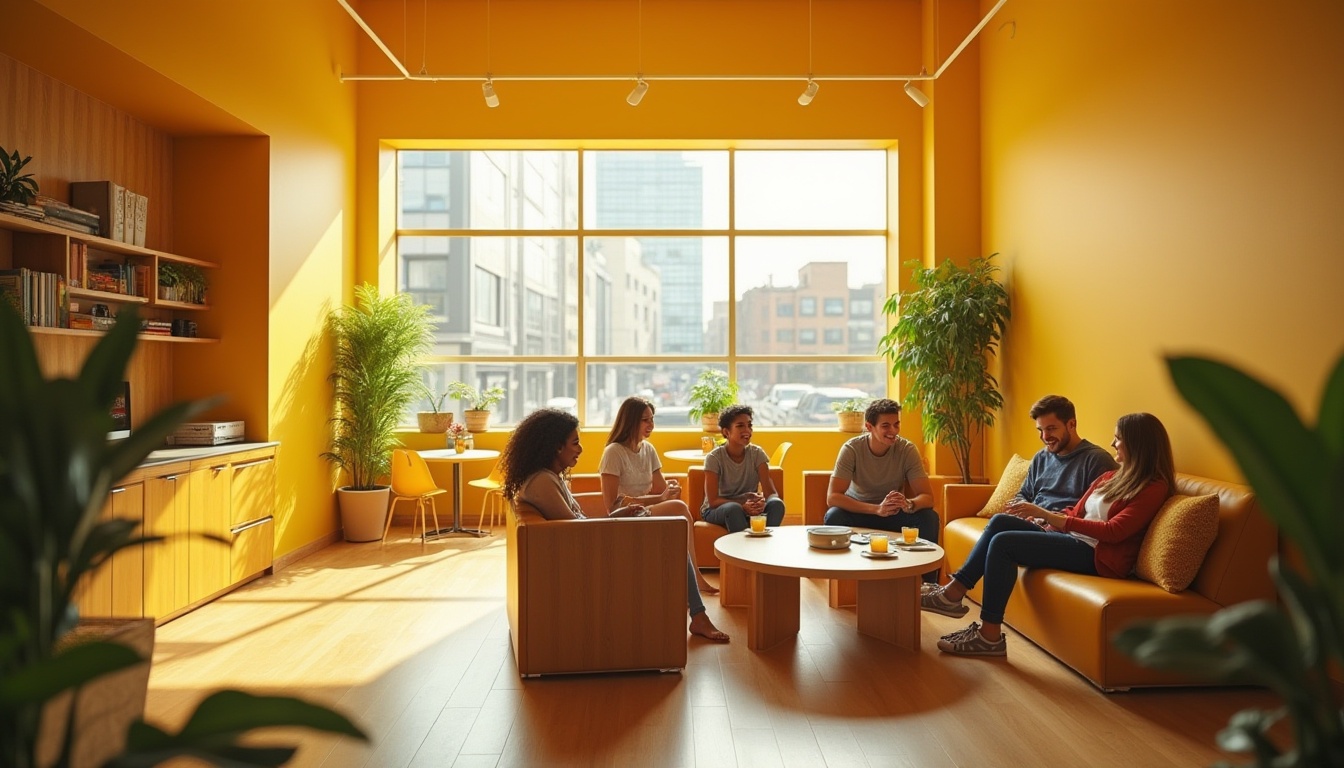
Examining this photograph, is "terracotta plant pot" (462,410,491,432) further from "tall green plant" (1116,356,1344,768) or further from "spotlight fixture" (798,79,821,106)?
"tall green plant" (1116,356,1344,768)

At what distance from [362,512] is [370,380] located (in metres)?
1.06

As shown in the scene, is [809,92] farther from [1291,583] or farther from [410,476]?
[1291,583]

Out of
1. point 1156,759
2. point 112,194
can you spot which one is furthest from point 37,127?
point 1156,759

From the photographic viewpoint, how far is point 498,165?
337 inches

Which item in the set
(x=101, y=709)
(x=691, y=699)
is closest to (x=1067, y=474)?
(x=691, y=699)

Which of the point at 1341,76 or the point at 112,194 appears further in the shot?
the point at 112,194

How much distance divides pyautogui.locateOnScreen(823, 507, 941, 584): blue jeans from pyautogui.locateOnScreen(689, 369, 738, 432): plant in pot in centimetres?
253

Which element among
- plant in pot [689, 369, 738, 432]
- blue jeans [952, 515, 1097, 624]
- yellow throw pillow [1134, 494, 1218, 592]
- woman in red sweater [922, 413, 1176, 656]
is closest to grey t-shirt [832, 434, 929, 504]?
woman in red sweater [922, 413, 1176, 656]

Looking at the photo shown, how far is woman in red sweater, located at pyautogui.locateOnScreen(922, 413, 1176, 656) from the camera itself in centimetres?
404

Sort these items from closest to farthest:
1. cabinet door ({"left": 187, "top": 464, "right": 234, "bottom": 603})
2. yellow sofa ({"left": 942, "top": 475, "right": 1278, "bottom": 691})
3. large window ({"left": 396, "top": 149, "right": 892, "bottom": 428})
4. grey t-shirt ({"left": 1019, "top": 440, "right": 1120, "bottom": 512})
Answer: yellow sofa ({"left": 942, "top": 475, "right": 1278, "bottom": 691}), grey t-shirt ({"left": 1019, "top": 440, "right": 1120, "bottom": 512}), cabinet door ({"left": 187, "top": 464, "right": 234, "bottom": 603}), large window ({"left": 396, "top": 149, "right": 892, "bottom": 428})

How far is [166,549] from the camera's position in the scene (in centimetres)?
484

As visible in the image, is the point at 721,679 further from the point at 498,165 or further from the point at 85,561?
the point at 498,165

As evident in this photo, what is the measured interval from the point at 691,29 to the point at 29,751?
7791 mm

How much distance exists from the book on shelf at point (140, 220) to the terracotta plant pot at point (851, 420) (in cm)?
546
